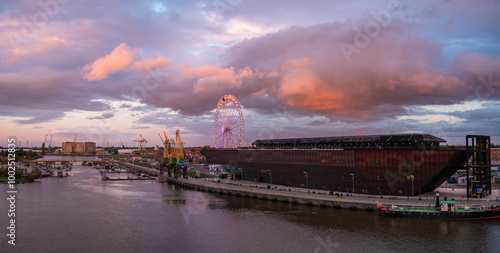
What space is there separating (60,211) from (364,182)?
6438cm

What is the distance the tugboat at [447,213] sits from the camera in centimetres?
6122

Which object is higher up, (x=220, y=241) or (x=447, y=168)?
(x=447, y=168)

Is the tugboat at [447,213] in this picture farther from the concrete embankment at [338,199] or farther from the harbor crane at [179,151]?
the harbor crane at [179,151]

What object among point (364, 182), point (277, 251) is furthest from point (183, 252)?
point (364, 182)

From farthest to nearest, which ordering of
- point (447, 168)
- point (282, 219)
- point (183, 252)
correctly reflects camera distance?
point (447, 168), point (282, 219), point (183, 252)

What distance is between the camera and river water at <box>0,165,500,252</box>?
162 feet

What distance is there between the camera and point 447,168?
7394cm

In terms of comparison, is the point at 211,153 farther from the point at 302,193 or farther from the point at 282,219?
the point at 282,219

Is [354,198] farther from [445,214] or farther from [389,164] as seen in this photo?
[445,214]

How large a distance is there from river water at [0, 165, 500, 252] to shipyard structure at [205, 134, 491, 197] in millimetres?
13532

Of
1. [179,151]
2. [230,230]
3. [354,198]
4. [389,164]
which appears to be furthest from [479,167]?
[179,151]

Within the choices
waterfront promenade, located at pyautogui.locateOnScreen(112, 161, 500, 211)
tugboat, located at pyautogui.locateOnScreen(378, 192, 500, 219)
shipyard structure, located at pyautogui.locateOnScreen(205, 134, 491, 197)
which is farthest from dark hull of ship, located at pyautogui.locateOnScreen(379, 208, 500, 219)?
shipyard structure, located at pyautogui.locateOnScreen(205, 134, 491, 197)

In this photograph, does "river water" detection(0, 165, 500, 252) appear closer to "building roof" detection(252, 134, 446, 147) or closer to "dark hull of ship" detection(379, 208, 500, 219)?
"dark hull of ship" detection(379, 208, 500, 219)

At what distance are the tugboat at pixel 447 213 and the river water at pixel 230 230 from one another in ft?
4.88
